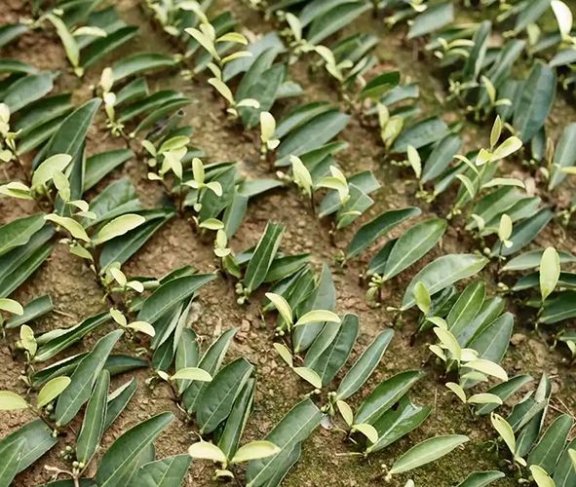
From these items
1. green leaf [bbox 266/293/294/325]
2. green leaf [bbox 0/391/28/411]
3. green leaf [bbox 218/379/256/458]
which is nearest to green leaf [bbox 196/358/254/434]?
green leaf [bbox 218/379/256/458]

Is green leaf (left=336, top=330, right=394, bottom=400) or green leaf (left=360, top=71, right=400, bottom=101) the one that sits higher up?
green leaf (left=360, top=71, right=400, bottom=101)

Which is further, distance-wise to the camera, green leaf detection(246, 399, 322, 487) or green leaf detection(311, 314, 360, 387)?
green leaf detection(311, 314, 360, 387)

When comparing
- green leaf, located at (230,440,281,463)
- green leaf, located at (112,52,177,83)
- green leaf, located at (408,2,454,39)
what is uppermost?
green leaf, located at (112,52,177,83)

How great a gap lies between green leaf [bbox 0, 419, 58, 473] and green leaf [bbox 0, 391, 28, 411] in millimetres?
67

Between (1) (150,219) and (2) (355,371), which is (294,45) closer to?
(1) (150,219)

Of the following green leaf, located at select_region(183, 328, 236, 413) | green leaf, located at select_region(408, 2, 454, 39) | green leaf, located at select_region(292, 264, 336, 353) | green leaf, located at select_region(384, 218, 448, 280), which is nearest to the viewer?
green leaf, located at select_region(183, 328, 236, 413)

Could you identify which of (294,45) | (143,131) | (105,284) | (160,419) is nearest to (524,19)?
(294,45)

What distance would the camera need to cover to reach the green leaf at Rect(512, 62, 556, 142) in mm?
2119

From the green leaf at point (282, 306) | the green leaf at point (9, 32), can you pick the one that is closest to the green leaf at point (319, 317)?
the green leaf at point (282, 306)

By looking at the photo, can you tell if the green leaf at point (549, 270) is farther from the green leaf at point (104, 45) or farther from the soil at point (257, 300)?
the green leaf at point (104, 45)

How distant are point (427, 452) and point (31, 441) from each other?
0.79 m

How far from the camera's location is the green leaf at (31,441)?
151cm

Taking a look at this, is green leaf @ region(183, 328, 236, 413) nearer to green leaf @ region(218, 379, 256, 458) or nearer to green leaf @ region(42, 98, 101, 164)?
green leaf @ region(218, 379, 256, 458)

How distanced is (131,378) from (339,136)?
2.83 ft
